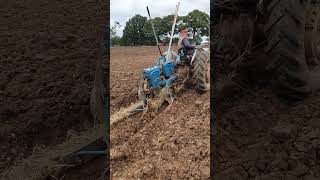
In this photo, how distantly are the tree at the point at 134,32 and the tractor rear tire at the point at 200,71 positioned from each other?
15442 mm

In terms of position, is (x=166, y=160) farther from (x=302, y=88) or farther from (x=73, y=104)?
(x=73, y=104)

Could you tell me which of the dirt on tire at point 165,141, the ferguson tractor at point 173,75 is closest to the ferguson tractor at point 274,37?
the dirt on tire at point 165,141

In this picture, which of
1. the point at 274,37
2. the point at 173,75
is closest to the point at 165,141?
the point at 274,37

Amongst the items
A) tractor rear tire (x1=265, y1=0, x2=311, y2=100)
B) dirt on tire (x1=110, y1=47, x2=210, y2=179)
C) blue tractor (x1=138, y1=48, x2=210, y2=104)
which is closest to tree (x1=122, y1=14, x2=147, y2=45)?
blue tractor (x1=138, y1=48, x2=210, y2=104)

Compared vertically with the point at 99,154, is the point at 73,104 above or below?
above

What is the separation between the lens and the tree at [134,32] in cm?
2127

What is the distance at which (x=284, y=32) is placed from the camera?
2.96 metres

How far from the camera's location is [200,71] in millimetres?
5406

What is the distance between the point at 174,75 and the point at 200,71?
13.4 inches

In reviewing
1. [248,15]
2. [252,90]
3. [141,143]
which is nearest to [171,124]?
[141,143]

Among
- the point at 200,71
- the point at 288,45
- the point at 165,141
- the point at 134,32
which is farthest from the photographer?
the point at 134,32

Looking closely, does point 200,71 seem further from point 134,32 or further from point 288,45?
point 134,32

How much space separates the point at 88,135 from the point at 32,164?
2.08 ft

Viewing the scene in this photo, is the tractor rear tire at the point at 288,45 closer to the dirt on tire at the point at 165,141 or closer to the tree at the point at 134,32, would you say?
the dirt on tire at the point at 165,141
